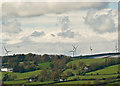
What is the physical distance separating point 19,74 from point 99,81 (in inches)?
2564

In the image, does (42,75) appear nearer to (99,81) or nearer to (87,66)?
(87,66)

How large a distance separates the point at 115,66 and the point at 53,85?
184 ft

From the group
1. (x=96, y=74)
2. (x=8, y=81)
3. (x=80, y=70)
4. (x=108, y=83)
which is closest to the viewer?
(x=108, y=83)

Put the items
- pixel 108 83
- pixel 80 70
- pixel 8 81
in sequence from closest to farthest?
pixel 108 83 → pixel 8 81 → pixel 80 70

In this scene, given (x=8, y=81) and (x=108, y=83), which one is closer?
(x=108, y=83)

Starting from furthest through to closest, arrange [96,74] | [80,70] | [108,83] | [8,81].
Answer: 1. [80,70]
2. [8,81]
3. [96,74]
4. [108,83]

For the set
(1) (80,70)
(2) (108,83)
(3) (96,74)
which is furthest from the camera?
(1) (80,70)

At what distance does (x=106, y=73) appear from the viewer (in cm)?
17562

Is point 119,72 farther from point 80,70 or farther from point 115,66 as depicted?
point 80,70

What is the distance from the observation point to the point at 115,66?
192 m

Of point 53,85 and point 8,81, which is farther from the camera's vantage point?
point 8,81

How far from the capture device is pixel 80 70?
198875 mm

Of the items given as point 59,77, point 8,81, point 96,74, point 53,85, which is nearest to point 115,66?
point 96,74

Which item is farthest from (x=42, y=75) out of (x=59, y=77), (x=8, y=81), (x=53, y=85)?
(x=53, y=85)
